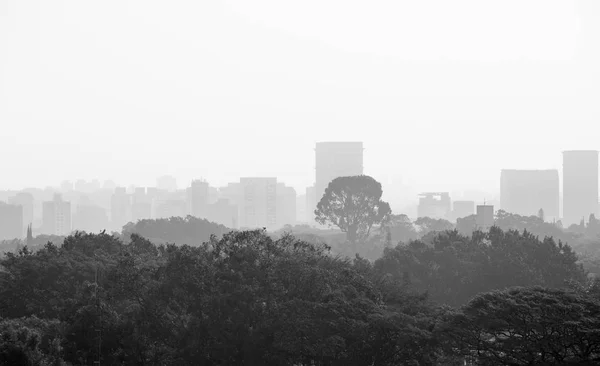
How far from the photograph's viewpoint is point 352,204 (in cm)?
9062

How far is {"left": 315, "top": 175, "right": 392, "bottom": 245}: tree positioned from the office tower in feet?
374

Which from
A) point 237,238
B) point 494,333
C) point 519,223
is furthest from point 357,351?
point 519,223

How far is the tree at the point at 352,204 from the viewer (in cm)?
8956

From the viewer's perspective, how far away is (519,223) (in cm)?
10438

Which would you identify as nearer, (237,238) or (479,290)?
(237,238)

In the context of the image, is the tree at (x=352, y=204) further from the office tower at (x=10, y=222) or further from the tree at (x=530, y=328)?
the office tower at (x=10, y=222)

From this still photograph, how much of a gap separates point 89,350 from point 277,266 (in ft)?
28.7

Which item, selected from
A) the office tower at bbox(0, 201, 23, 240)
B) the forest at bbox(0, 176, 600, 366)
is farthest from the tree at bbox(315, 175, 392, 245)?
the office tower at bbox(0, 201, 23, 240)

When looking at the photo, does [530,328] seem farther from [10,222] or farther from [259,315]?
[10,222]

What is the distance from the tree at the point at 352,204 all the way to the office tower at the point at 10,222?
11409cm

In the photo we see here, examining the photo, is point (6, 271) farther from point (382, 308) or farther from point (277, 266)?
point (382, 308)

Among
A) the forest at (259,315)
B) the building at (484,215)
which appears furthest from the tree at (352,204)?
the forest at (259,315)

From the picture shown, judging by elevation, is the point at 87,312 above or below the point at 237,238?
below

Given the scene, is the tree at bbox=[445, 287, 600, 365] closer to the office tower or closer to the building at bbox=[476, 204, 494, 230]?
the building at bbox=[476, 204, 494, 230]
